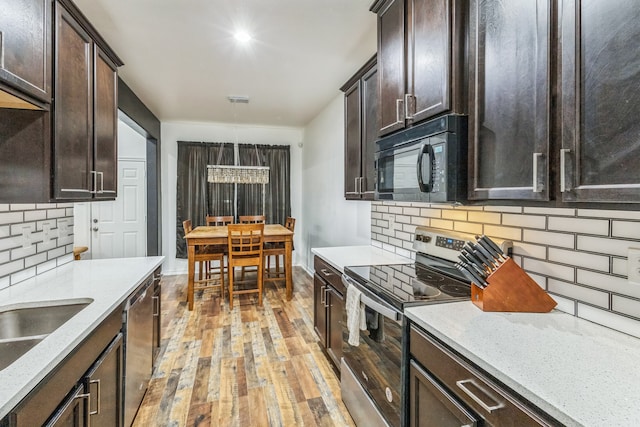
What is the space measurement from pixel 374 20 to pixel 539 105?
5.21 feet

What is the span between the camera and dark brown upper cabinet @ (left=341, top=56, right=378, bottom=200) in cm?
231

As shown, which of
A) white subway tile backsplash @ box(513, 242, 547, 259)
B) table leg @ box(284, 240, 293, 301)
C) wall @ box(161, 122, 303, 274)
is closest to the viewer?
white subway tile backsplash @ box(513, 242, 547, 259)

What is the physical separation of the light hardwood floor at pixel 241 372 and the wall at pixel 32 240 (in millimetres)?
1087

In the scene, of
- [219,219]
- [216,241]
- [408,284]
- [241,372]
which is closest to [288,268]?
[216,241]

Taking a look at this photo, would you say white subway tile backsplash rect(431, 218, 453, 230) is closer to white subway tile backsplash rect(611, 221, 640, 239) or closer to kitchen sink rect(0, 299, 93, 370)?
white subway tile backsplash rect(611, 221, 640, 239)

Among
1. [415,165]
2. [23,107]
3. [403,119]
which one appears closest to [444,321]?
[415,165]

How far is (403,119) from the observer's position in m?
1.67

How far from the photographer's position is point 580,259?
1175mm

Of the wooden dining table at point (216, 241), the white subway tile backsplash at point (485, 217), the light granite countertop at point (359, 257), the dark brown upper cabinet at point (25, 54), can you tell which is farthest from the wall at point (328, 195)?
the dark brown upper cabinet at point (25, 54)

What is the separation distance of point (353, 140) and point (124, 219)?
4.24m

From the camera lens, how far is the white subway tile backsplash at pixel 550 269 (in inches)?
48.0

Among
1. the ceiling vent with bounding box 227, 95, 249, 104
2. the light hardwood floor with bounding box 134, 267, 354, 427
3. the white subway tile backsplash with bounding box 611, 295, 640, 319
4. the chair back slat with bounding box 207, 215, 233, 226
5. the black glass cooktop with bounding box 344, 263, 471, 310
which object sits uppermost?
the ceiling vent with bounding box 227, 95, 249, 104

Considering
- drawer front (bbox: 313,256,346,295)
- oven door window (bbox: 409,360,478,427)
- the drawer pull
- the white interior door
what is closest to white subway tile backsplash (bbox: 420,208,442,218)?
drawer front (bbox: 313,256,346,295)

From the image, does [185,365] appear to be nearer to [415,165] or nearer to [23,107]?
[23,107]
